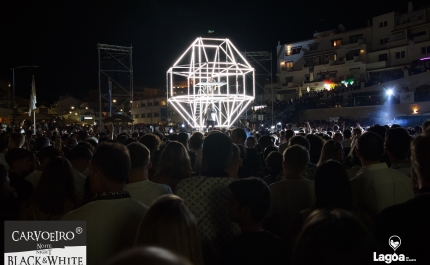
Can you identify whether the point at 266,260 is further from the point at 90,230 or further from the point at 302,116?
the point at 302,116

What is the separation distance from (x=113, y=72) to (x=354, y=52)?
103ft

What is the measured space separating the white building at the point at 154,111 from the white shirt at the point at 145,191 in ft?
165

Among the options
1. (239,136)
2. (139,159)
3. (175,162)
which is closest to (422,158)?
(139,159)

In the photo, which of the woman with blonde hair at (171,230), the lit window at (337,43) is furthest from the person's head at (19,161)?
the lit window at (337,43)

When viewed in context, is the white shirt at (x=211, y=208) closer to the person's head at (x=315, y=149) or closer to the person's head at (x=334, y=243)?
the person's head at (x=334, y=243)

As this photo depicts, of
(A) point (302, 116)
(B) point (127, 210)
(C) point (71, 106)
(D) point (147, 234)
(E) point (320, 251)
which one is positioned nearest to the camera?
(E) point (320, 251)

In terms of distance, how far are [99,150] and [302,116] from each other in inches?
1507

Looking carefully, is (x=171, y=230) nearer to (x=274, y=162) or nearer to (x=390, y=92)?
(x=274, y=162)

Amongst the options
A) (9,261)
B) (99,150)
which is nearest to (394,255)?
(99,150)

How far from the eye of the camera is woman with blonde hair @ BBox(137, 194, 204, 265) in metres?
2.14

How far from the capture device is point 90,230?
8.84ft

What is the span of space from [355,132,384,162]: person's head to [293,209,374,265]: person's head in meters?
2.76

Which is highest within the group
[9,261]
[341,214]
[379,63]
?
[379,63]

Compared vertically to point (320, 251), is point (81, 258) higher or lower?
lower
